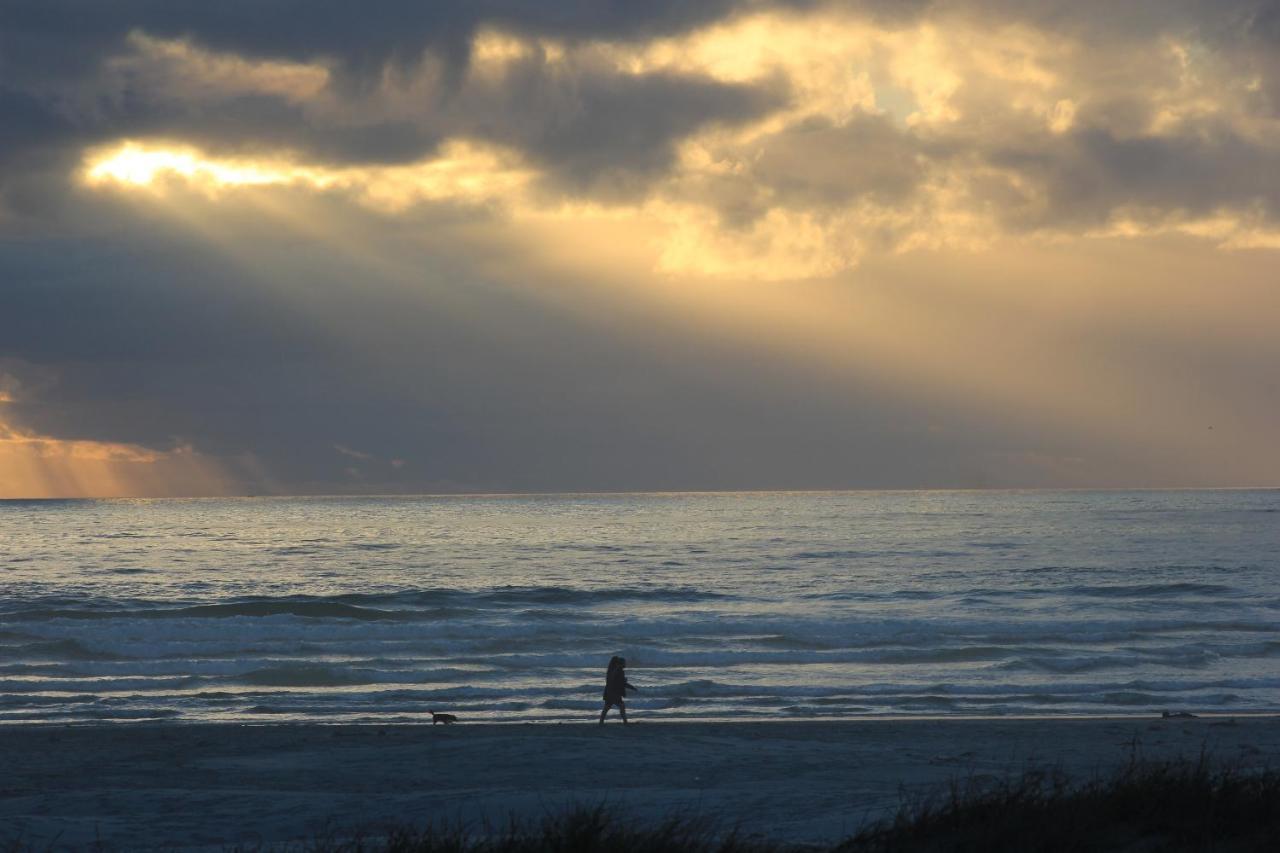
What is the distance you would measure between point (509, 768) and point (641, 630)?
19674 millimetres

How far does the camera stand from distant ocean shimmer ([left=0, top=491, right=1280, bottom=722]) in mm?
25156

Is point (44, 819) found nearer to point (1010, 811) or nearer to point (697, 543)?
point (1010, 811)

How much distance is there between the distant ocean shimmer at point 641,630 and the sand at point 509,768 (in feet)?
9.45

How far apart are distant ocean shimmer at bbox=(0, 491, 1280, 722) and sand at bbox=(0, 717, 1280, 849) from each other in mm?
2882

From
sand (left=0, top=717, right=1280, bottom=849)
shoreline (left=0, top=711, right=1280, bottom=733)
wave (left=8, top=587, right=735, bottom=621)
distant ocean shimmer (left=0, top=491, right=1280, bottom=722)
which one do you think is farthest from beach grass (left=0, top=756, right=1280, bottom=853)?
wave (left=8, top=587, right=735, bottom=621)

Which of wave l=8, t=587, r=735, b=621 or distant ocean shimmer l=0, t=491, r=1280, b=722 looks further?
wave l=8, t=587, r=735, b=621

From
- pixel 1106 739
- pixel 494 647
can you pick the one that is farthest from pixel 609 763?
pixel 494 647

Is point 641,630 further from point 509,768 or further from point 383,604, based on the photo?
point 509,768

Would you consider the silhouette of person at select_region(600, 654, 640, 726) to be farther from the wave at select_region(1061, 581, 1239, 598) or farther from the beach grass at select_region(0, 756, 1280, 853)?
the wave at select_region(1061, 581, 1239, 598)

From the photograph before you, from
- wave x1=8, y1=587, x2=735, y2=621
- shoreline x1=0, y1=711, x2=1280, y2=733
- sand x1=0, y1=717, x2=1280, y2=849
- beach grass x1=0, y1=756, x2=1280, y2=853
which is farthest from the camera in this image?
wave x1=8, y1=587, x2=735, y2=621

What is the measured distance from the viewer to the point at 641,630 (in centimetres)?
3725

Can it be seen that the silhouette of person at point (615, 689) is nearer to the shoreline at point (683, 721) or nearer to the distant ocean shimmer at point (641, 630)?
the shoreline at point (683, 721)

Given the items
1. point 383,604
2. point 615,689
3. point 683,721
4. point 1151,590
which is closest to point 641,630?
point 383,604

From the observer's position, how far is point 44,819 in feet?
45.4
